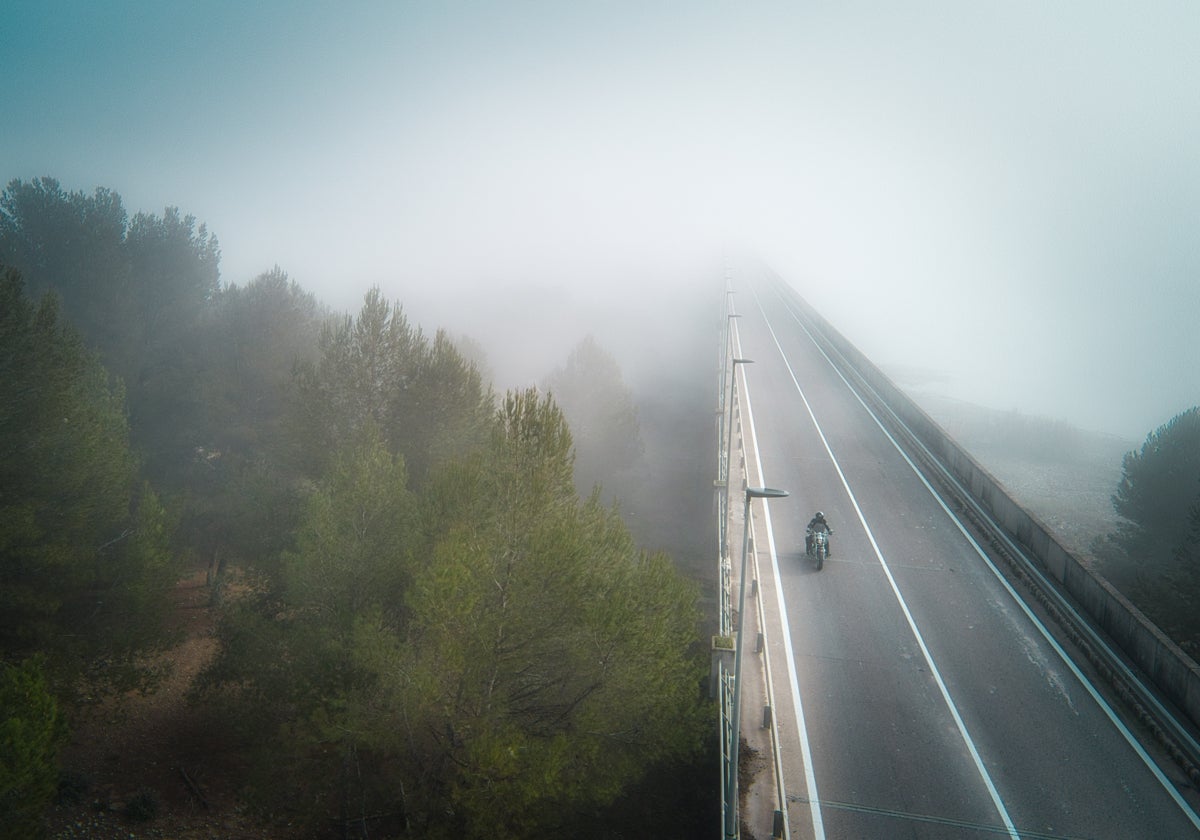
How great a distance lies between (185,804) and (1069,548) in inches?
1170

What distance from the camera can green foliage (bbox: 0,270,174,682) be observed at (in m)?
20.1

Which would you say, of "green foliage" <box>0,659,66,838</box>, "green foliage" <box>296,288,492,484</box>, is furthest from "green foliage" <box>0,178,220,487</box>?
"green foliage" <box>0,659,66,838</box>

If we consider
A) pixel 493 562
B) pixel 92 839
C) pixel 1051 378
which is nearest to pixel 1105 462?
pixel 493 562

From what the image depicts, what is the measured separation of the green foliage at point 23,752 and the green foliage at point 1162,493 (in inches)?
2055

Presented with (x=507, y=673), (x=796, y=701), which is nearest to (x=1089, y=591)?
(x=796, y=701)

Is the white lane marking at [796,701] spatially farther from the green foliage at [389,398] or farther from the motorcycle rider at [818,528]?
the green foliage at [389,398]

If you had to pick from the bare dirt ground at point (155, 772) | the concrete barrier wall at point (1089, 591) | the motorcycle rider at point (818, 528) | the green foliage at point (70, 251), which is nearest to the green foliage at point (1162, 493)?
the concrete barrier wall at point (1089, 591)

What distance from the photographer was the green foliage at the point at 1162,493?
40375 millimetres

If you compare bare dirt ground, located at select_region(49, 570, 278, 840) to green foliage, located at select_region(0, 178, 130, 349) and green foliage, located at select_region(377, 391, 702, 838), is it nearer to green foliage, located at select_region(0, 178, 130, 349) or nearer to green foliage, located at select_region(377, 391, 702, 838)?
green foliage, located at select_region(377, 391, 702, 838)

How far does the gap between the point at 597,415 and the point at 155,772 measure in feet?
112

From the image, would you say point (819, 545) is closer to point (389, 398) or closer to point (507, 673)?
point (507, 673)

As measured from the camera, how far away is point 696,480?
58781 mm

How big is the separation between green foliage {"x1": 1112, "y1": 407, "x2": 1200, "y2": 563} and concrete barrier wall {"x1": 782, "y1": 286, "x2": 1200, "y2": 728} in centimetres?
1951

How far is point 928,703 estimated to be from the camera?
15.8 metres
